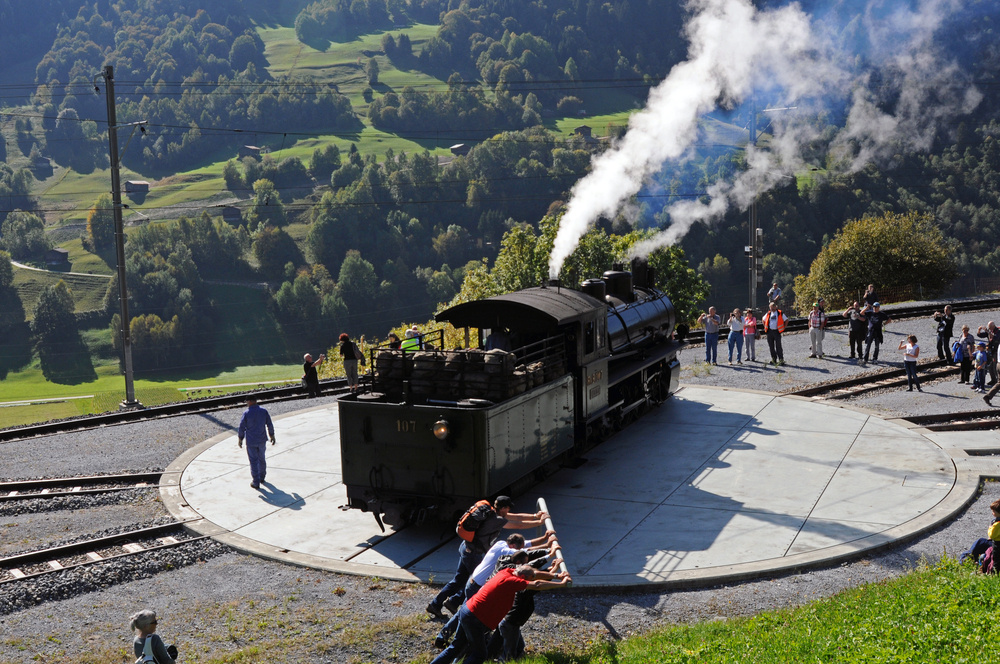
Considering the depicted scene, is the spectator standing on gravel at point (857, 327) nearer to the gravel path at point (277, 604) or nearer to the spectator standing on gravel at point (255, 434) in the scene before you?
the gravel path at point (277, 604)

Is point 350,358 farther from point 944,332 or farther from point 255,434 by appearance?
point 944,332

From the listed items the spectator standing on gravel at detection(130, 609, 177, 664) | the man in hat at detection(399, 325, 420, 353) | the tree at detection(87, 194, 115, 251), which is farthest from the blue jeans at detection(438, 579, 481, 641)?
the tree at detection(87, 194, 115, 251)

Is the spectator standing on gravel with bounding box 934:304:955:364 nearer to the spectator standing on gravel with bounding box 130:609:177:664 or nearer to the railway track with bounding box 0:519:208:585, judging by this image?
the railway track with bounding box 0:519:208:585

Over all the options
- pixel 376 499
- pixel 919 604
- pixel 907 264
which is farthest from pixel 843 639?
pixel 907 264

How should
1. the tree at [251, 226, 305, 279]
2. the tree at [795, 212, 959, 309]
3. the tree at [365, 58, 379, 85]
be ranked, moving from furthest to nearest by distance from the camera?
1. the tree at [365, 58, 379, 85]
2. the tree at [251, 226, 305, 279]
3. the tree at [795, 212, 959, 309]

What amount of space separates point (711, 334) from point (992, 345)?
6.58m

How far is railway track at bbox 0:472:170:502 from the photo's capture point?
1333 centimetres

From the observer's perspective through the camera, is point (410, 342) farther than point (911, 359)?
No

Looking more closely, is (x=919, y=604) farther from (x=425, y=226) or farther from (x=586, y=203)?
(x=425, y=226)

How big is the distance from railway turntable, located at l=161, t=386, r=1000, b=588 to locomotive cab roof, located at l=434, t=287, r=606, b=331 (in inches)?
104

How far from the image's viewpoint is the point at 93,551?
1108 centimetres

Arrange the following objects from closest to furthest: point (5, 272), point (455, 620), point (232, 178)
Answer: point (455, 620) → point (5, 272) → point (232, 178)

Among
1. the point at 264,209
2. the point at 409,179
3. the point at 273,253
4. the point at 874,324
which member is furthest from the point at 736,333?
the point at 264,209

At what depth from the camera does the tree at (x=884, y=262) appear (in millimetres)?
39875
